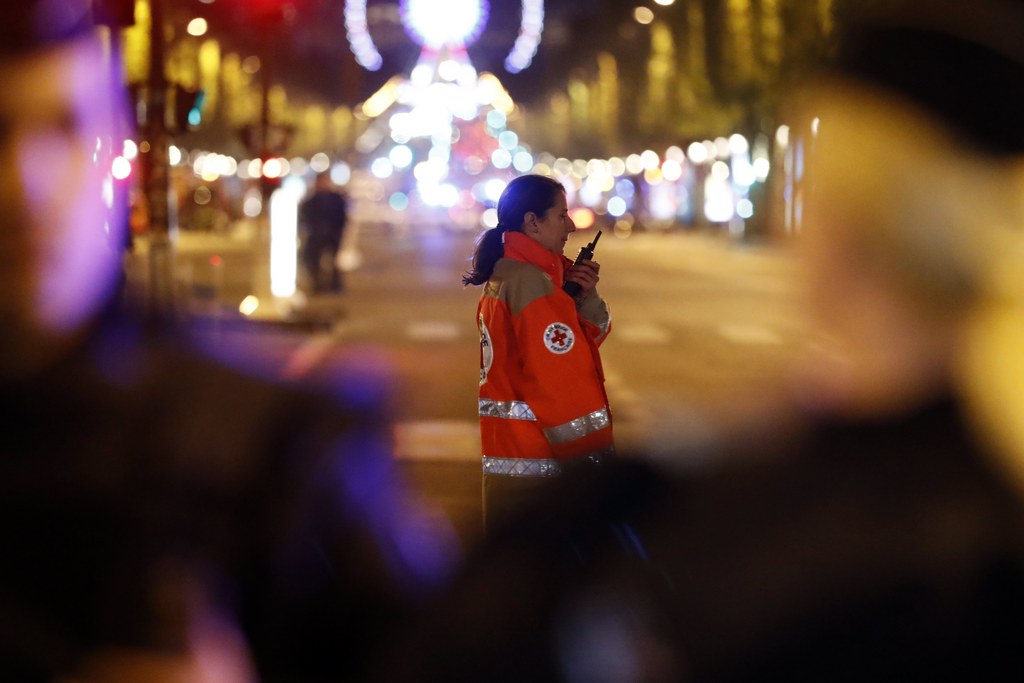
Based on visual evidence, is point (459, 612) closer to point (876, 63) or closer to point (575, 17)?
point (876, 63)

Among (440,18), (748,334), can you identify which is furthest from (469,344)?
(440,18)

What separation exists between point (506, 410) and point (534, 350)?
252mm

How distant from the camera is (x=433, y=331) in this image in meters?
22.9

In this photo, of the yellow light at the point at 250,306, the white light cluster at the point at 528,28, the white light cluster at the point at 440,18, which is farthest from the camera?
the white light cluster at the point at 528,28

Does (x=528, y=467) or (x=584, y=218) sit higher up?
(x=584, y=218)

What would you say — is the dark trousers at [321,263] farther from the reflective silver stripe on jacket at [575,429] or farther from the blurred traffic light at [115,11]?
the reflective silver stripe on jacket at [575,429]

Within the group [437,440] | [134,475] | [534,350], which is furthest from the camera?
[437,440]

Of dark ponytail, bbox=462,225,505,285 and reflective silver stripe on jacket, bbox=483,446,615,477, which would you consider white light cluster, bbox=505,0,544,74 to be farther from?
reflective silver stripe on jacket, bbox=483,446,615,477

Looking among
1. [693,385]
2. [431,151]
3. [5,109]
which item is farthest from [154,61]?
[431,151]

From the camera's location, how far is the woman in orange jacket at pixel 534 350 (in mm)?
4684

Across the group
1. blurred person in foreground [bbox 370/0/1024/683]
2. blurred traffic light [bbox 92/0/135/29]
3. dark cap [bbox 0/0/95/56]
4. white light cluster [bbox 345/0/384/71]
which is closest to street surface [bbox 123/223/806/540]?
blurred person in foreground [bbox 370/0/1024/683]

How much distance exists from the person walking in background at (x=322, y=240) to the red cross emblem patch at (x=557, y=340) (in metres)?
26.2

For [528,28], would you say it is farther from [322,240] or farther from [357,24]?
[322,240]

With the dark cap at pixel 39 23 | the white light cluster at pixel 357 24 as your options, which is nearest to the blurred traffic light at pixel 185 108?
the dark cap at pixel 39 23
